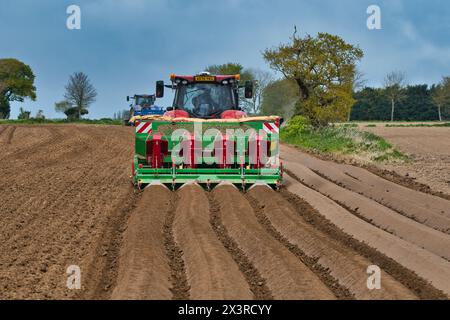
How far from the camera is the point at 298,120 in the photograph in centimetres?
2695

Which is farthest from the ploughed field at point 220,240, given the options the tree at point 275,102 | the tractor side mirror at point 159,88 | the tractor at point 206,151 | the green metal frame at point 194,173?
the tree at point 275,102

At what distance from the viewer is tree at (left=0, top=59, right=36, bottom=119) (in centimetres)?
5812

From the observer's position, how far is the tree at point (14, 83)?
58122mm

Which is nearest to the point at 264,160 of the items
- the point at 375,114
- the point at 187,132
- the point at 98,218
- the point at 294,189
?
the point at 294,189

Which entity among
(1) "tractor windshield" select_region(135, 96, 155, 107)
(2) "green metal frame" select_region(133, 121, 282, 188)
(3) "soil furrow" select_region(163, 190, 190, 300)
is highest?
(1) "tractor windshield" select_region(135, 96, 155, 107)

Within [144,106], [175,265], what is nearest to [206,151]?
[175,265]

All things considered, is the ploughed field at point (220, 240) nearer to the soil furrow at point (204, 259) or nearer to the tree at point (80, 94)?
the soil furrow at point (204, 259)

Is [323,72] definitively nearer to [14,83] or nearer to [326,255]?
[326,255]

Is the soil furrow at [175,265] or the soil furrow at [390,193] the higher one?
the soil furrow at [390,193]

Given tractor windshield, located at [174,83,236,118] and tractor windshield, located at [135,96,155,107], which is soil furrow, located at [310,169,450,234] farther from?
tractor windshield, located at [135,96,155,107]

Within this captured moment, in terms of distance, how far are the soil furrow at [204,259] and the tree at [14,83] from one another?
51875mm

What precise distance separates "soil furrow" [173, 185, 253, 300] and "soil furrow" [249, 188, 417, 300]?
3.05ft

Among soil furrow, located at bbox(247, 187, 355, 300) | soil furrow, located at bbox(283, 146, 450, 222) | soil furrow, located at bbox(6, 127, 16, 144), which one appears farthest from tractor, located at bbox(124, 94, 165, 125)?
soil furrow, located at bbox(247, 187, 355, 300)

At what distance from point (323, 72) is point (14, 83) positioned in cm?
3941
